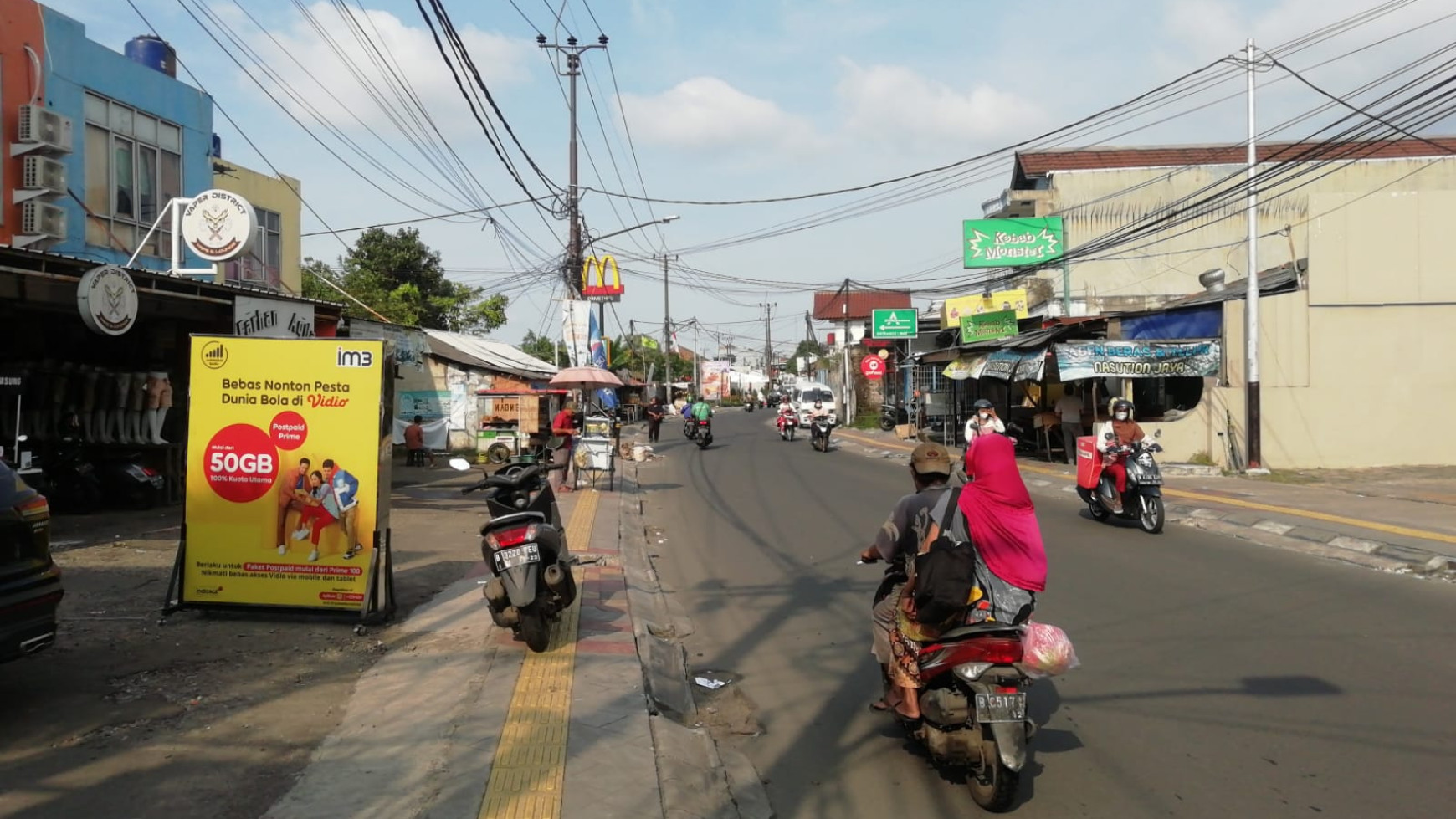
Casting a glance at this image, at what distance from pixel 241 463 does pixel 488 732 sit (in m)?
3.11

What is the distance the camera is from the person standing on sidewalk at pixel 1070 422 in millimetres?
20609

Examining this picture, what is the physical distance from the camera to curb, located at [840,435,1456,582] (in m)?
9.46

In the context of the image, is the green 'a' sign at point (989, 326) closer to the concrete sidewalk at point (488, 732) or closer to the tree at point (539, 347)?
the concrete sidewalk at point (488, 732)

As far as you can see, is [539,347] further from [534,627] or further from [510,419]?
[534,627]

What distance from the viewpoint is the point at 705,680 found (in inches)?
252

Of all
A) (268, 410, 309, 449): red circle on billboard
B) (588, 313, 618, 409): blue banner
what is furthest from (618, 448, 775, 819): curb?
(588, 313, 618, 409): blue banner

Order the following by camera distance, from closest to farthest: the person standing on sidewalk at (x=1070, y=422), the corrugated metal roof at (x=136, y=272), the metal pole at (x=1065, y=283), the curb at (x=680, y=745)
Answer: the curb at (x=680, y=745) < the corrugated metal roof at (x=136, y=272) < the person standing on sidewalk at (x=1070, y=422) < the metal pole at (x=1065, y=283)

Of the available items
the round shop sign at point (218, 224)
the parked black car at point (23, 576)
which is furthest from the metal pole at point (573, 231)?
the parked black car at point (23, 576)

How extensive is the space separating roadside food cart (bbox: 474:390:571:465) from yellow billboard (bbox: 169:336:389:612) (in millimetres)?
16313

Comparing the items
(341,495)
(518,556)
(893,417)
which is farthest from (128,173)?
(893,417)

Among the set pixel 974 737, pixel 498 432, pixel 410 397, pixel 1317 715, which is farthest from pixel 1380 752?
pixel 410 397

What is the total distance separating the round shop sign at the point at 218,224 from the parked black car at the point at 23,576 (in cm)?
909

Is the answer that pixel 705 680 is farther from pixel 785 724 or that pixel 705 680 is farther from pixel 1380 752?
pixel 1380 752

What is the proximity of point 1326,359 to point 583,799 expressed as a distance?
18.7 meters
